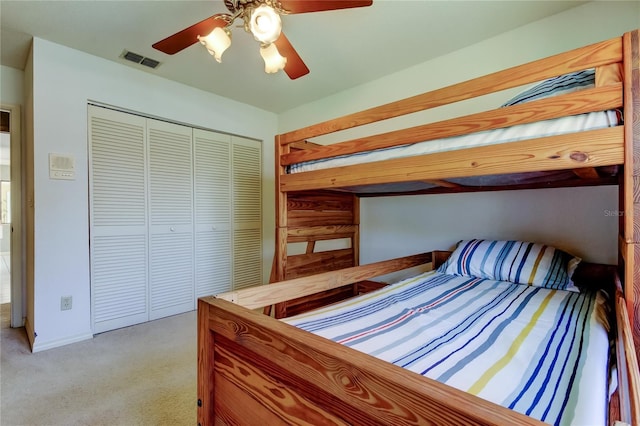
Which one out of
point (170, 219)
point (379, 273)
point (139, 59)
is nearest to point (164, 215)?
point (170, 219)

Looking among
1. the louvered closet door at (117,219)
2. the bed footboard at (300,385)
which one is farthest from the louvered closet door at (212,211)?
the bed footboard at (300,385)

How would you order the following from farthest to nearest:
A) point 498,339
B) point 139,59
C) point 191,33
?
point 139,59 < point 191,33 < point 498,339

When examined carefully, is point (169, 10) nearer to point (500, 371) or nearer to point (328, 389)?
point (328, 389)

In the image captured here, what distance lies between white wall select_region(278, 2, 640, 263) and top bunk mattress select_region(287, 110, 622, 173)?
1.18m

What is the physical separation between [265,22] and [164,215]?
2.13m

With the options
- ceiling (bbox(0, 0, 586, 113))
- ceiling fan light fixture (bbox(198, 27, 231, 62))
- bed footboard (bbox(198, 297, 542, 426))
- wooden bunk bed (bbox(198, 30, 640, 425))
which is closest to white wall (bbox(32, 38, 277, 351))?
ceiling (bbox(0, 0, 586, 113))

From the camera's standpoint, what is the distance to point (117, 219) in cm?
251

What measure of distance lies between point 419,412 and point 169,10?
2.41 meters

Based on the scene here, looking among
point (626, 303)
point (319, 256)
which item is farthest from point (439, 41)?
point (626, 303)

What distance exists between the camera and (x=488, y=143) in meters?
1.15

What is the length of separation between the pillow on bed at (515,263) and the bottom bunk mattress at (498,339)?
11 cm

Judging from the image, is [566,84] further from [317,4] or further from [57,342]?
[57,342]

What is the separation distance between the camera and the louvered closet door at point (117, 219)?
240cm

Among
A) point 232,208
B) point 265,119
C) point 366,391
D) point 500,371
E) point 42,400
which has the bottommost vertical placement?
point 42,400
